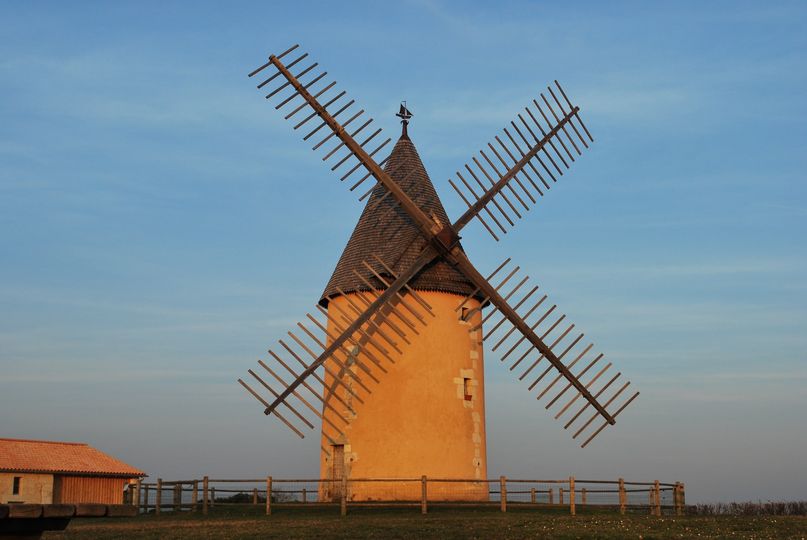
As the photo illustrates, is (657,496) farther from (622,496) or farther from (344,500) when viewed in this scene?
(344,500)

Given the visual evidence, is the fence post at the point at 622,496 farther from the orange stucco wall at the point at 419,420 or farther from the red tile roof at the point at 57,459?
the red tile roof at the point at 57,459

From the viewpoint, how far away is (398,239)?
2128 cm

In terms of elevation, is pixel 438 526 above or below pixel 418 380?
below

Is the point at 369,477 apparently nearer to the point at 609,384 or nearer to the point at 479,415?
the point at 479,415

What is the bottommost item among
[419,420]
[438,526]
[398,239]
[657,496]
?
[438,526]

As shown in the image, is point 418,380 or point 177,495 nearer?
point 418,380

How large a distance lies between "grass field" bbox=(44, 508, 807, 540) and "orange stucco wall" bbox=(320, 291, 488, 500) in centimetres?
121

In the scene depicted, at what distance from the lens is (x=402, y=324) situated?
21078mm

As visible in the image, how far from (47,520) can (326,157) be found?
46.4 feet

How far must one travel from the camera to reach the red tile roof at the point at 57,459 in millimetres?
28500

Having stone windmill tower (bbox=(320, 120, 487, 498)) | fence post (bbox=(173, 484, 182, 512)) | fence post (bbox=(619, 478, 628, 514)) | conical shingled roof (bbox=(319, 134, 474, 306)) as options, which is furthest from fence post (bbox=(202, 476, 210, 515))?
fence post (bbox=(619, 478, 628, 514))

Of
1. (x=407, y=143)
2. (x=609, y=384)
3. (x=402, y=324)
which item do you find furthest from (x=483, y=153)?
(x=609, y=384)

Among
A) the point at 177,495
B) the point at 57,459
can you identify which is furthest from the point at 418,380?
the point at 57,459

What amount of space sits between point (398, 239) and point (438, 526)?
7.27 metres
